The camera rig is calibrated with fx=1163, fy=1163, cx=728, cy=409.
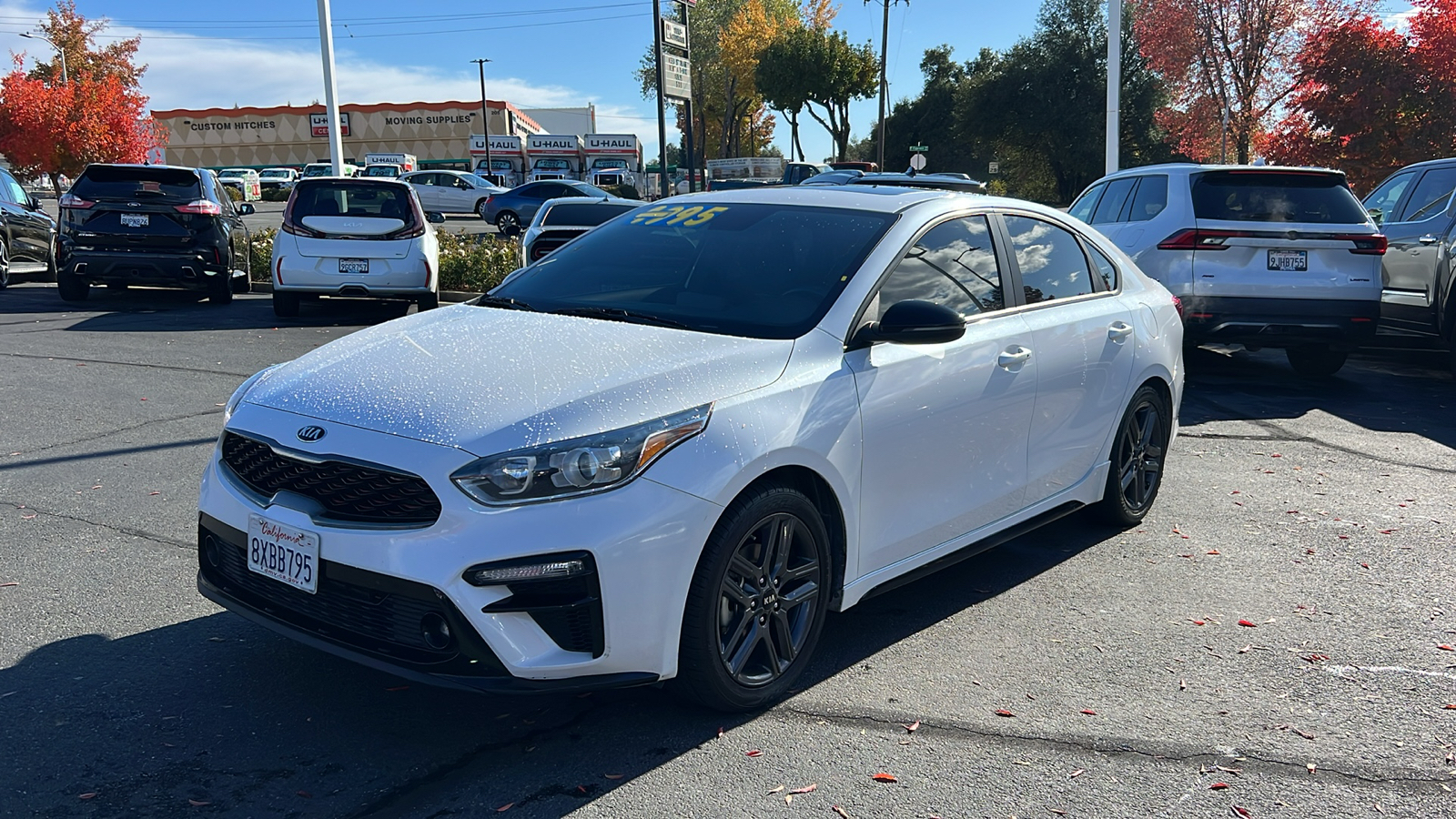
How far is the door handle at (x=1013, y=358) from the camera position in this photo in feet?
14.9

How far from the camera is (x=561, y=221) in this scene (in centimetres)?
1513

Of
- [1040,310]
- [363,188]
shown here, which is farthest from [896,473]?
[363,188]

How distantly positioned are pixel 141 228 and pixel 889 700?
40.9 ft

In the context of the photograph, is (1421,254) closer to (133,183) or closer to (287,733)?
(287,733)

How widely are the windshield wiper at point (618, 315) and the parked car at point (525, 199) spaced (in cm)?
A: 2888

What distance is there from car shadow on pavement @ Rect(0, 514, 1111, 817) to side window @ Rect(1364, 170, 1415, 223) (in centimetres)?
952

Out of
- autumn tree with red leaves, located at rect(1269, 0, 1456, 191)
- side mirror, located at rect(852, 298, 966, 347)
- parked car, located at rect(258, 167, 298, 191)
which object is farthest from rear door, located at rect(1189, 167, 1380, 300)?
parked car, located at rect(258, 167, 298, 191)

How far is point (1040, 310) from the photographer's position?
16.2ft

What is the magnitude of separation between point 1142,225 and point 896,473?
21.9ft

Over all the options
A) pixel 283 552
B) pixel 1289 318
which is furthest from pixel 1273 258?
pixel 283 552

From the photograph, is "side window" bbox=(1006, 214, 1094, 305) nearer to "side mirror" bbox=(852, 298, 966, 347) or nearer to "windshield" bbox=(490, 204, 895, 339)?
"windshield" bbox=(490, 204, 895, 339)

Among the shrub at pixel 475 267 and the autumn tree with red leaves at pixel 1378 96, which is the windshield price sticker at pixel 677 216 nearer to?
the shrub at pixel 475 267

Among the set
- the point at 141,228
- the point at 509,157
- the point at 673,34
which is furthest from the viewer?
the point at 509,157

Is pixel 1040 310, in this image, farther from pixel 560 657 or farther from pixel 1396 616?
pixel 560 657
